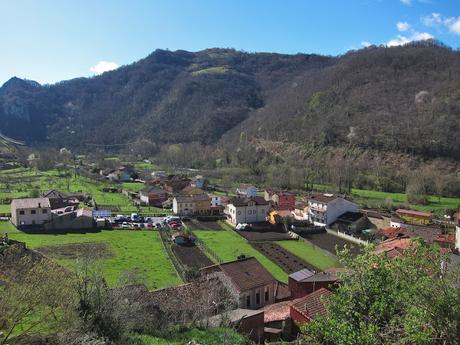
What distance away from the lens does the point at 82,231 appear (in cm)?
4612

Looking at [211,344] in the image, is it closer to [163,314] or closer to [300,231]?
[163,314]

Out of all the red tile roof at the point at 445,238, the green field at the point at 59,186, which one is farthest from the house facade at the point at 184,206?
the red tile roof at the point at 445,238

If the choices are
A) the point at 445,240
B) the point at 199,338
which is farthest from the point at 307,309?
the point at 445,240

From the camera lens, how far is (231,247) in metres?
41.1

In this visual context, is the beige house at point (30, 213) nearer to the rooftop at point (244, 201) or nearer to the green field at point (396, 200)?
the rooftop at point (244, 201)

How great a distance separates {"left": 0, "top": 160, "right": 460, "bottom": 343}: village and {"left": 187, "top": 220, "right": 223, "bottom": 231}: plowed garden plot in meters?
0.13

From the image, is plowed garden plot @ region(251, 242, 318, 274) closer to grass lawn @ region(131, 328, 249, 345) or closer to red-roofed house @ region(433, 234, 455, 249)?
red-roofed house @ region(433, 234, 455, 249)

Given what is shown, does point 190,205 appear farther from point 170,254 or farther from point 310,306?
point 310,306

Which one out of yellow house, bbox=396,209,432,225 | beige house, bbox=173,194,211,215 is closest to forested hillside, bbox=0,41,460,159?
yellow house, bbox=396,209,432,225

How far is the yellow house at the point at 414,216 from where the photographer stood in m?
55.1

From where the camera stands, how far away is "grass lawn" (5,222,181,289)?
1209 inches

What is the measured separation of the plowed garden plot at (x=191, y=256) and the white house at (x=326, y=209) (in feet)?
67.2

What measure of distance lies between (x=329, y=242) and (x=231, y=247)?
37.5 feet

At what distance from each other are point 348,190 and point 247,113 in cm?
12074
